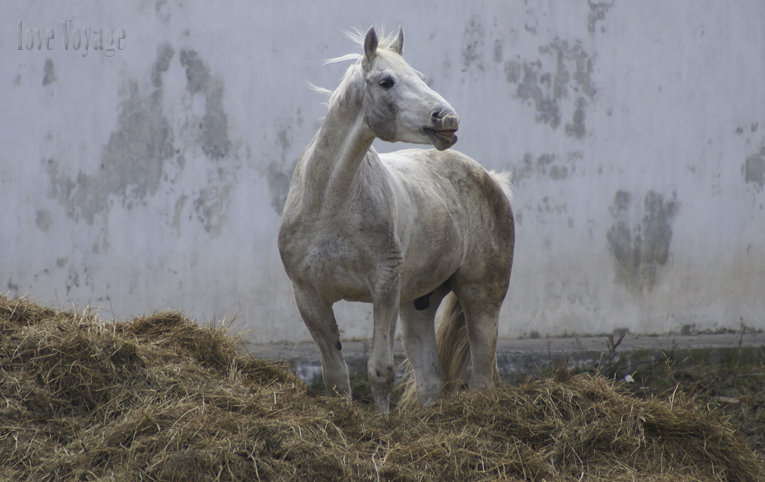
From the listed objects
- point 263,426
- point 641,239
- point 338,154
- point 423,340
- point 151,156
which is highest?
point 338,154

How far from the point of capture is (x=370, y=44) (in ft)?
11.9

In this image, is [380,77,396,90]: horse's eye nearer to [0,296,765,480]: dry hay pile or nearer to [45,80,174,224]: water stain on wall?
[0,296,765,480]: dry hay pile

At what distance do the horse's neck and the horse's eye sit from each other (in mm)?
156

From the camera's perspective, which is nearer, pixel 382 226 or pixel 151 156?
pixel 382 226

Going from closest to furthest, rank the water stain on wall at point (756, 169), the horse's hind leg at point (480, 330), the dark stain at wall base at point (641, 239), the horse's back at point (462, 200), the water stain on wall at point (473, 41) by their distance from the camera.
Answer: the horse's back at point (462, 200), the horse's hind leg at point (480, 330), the water stain on wall at point (473, 41), the dark stain at wall base at point (641, 239), the water stain on wall at point (756, 169)

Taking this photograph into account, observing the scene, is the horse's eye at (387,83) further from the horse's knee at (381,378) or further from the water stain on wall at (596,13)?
the water stain on wall at (596,13)

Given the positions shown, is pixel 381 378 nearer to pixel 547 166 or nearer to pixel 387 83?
pixel 387 83

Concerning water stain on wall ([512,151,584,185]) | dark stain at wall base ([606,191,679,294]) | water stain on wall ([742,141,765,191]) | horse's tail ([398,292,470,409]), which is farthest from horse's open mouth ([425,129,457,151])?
water stain on wall ([742,141,765,191])

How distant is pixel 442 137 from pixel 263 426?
130 cm

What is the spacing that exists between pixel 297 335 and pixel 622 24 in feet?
11.5

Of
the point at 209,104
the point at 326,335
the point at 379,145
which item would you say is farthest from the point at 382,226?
the point at 209,104

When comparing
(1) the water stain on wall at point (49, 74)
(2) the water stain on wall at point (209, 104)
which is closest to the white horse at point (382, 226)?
(2) the water stain on wall at point (209, 104)

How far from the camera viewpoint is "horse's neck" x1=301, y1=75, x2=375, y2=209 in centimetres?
370

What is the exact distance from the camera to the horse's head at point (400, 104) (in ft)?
11.2
